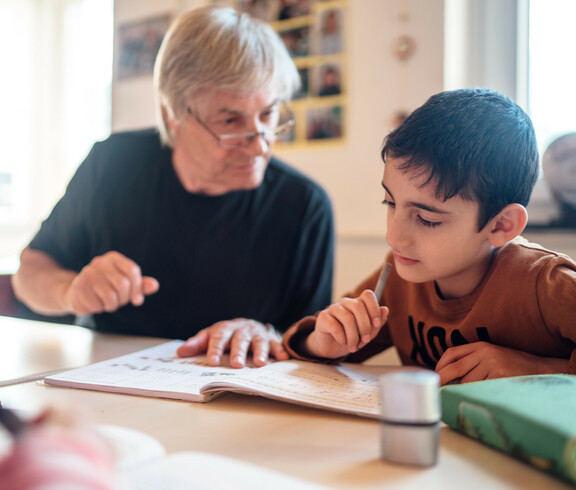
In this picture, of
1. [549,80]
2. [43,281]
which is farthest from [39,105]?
[549,80]

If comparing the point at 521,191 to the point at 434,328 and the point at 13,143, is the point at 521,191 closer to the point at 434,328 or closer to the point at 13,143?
the point at 434,328

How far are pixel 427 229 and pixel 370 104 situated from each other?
1390 millimetres

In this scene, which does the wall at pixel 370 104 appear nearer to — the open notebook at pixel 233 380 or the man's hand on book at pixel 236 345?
the man's hand on book at pixel 236 345

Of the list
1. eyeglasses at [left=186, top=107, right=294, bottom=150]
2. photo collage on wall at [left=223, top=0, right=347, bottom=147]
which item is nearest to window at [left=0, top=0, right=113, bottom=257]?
photo collage on wall at [left=223, top=0, right=347, bottom=147]

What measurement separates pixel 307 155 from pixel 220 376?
66.3 inches

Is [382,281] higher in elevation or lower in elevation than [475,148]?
lower

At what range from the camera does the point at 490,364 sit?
758 mm

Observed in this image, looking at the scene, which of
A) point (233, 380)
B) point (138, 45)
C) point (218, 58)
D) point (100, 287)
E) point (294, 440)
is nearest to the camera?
point (294, 440)

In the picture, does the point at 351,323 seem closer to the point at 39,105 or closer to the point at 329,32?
the point at 329,32

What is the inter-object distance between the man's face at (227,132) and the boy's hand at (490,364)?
73cm

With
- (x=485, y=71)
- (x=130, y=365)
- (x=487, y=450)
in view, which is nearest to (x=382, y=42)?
(x=485, y=71)

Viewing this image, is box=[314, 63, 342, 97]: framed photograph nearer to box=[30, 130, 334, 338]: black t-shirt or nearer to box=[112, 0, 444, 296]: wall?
box=[112, 0, 444, 296]: wall

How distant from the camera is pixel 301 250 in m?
1.48

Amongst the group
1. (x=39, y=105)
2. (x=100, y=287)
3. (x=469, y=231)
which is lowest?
(x=100, y=287)
